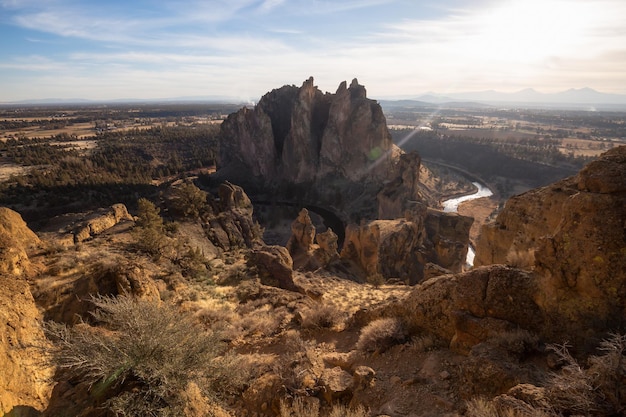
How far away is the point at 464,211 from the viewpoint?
59.7 m

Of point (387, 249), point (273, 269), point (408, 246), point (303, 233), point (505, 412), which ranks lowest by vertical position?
point (408, 246)

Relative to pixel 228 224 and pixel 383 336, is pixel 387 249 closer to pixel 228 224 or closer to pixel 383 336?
pixel 228 224

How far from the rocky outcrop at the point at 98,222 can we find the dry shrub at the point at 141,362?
38.8 ft

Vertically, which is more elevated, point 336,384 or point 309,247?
point 336,384

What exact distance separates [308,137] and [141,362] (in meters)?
58.7

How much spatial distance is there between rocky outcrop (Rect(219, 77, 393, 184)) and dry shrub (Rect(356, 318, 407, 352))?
5058 cm

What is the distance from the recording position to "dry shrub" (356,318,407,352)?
741 centimetres

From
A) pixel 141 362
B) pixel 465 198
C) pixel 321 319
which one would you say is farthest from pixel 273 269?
pixel 465 198

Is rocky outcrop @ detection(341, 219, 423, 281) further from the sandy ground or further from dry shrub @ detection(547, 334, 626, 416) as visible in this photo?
the sandy ground

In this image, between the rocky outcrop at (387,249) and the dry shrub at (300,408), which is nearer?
the dry shrub at (300,408)

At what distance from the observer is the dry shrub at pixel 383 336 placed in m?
7.41

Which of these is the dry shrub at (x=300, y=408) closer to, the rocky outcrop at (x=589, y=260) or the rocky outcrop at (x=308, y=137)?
the rocky outcrop at (x=589, y=260)

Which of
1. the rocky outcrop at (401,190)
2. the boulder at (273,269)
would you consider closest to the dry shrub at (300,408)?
the boulder at (273,269)

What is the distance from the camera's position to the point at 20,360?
596 centimetres
